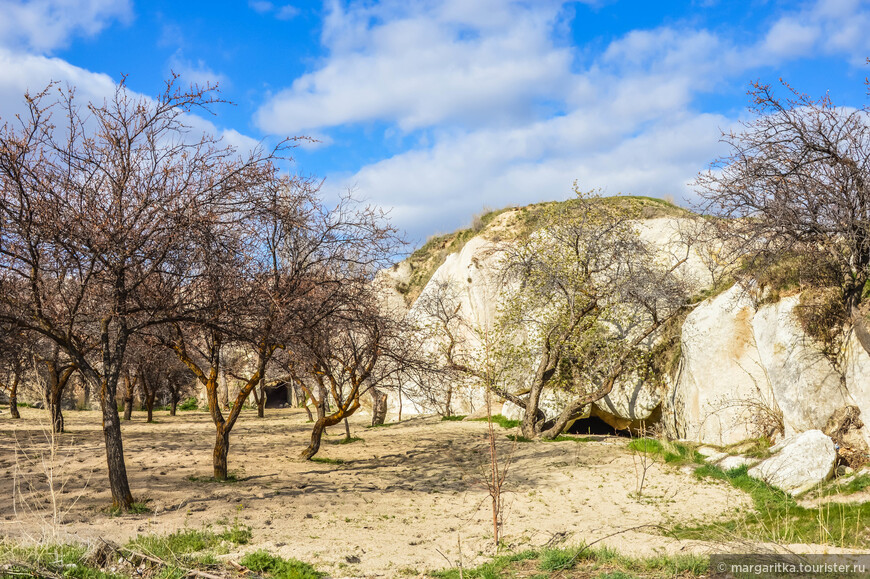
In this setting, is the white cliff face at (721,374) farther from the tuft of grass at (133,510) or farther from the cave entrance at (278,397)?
the cave entrance at (278,397)

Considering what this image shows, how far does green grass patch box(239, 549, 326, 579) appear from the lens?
5543mm

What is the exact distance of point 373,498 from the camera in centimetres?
963

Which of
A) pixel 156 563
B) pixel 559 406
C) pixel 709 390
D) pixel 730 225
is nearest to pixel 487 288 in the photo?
pixel 559 406

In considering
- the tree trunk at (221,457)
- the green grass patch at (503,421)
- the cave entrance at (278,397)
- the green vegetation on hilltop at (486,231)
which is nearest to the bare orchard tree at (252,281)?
the tree trunk at (221,457)

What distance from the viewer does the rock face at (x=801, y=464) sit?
30.9 feet

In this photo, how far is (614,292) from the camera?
15.7m

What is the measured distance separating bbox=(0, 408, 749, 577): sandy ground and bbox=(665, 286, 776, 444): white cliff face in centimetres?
209

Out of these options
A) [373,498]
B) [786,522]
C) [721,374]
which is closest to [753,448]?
[721,374]

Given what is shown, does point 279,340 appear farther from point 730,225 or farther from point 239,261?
point 730,225

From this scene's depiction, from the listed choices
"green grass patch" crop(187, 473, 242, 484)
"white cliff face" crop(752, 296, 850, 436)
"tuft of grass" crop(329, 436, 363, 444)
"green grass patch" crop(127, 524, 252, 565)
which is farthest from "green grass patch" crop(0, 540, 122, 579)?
"white cliff face" crop(752, 296, 850, 436)

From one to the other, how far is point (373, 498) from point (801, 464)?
6776mm

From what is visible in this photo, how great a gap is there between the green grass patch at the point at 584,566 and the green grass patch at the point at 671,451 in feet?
20.3

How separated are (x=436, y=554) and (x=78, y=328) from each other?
24.9 feet

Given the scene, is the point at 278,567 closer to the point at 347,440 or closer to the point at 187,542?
the point at 187,542
